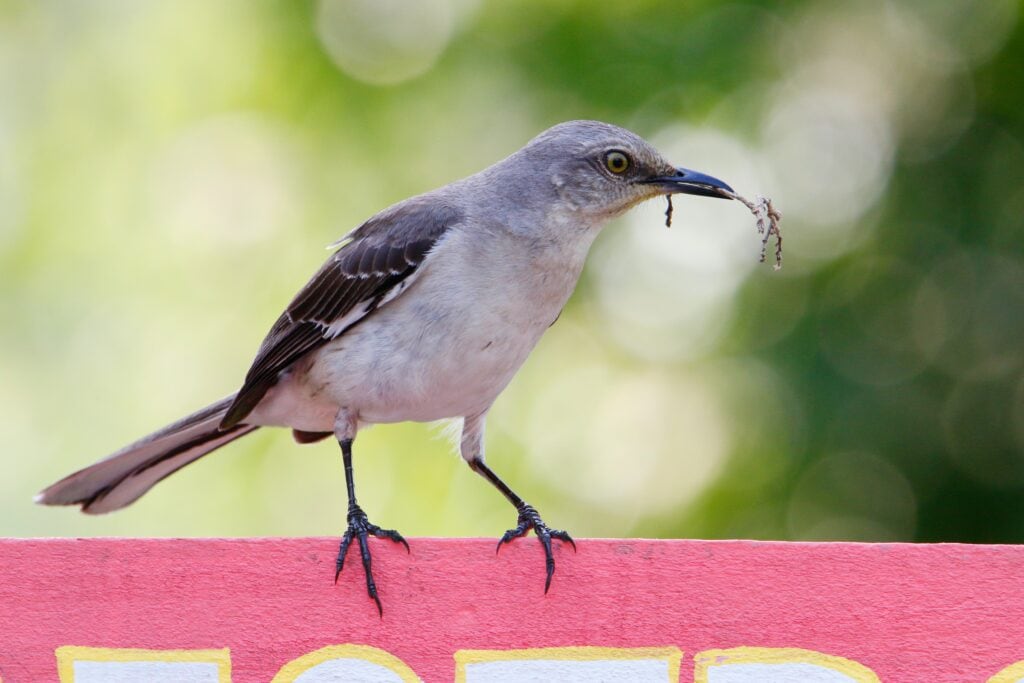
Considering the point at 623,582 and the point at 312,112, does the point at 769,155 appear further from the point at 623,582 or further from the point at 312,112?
the point at 623,582

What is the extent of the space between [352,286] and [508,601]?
4.54 ft

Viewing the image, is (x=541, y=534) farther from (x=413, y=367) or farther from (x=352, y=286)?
(x=352, y=286)

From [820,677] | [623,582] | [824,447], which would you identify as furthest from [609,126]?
[824,447]

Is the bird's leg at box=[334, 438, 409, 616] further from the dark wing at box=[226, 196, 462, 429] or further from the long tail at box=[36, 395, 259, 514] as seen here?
the long tail at box=[36, 395, 259, 514]

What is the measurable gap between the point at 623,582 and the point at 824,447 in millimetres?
3219

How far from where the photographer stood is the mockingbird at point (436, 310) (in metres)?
3.98

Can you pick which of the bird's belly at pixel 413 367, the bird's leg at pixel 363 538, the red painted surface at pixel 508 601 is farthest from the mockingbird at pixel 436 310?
the red painted surface at pixel 508 601

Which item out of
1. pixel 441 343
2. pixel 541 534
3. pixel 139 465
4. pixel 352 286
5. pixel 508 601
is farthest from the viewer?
pixel 139 465

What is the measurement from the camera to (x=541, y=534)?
11.7 feet

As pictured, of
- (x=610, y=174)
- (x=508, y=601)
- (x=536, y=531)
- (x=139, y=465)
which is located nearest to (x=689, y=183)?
(x=610, y=174)

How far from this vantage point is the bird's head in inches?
167

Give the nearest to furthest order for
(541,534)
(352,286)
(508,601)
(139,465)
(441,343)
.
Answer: (508,601) → (541,534) → (441,343) → (352,286) → (139,465)

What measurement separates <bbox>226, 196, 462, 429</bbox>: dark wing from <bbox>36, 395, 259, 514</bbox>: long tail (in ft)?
0.52

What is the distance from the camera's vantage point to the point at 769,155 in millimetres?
7047
